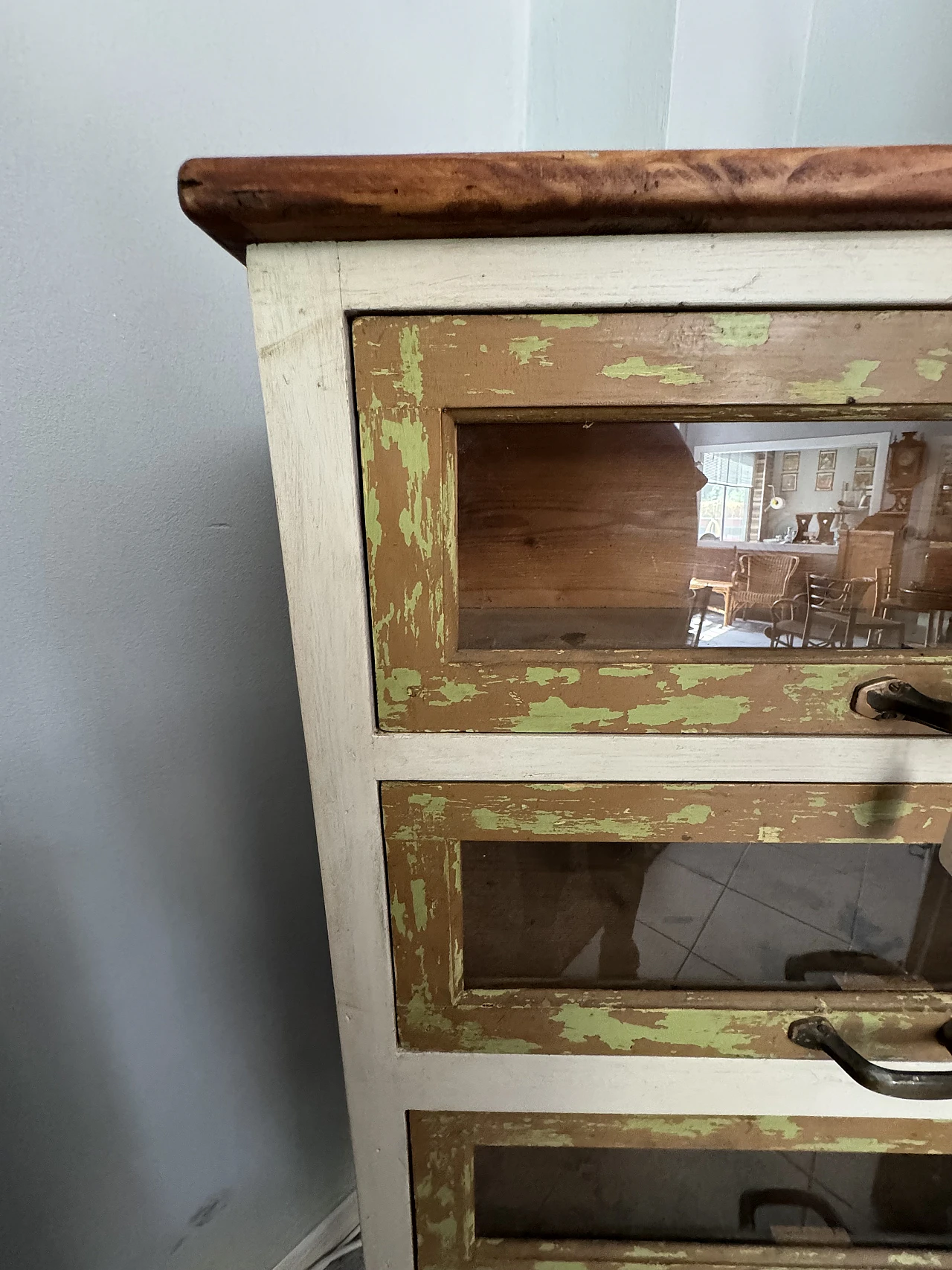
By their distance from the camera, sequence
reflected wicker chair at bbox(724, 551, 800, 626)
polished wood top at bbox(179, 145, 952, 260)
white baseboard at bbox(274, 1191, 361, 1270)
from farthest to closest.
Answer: white baseboard at bbox(274, 1191, 361, 1270) < reflected wicker chair at bbox(724, 551, 800, 626) < polished wood top at bbox(179, 145, 952, 260)

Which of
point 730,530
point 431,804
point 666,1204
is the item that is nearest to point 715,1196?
point 666,1204

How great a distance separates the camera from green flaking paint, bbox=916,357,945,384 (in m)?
0.35

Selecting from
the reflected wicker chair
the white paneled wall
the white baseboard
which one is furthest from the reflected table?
the white baseboard

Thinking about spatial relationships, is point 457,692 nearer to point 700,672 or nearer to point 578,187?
point 700,672

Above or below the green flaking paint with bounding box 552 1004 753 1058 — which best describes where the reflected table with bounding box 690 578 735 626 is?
above

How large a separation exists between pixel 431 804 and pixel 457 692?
9cm

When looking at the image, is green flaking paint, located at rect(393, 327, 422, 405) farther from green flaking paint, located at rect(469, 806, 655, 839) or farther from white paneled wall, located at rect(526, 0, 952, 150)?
white paneled wall, located at rect(526, 0, 952, 150)

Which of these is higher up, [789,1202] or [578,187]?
[578,187]

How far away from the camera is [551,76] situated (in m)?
0.79

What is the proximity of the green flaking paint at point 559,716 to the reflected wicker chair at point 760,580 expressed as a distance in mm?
103

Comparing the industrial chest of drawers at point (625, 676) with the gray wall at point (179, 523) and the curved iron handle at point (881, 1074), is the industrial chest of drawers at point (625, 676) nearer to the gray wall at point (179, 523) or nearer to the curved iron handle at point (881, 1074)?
the curved iron handle at point (881, 1074)

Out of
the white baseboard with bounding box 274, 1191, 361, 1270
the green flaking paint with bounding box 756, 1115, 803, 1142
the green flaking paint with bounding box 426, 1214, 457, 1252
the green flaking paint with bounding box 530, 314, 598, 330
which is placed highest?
the green flaking paint with bounding box 530, 314, 598, 330

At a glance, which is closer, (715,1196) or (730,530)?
(730,530)

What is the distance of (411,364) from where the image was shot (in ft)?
1.17
